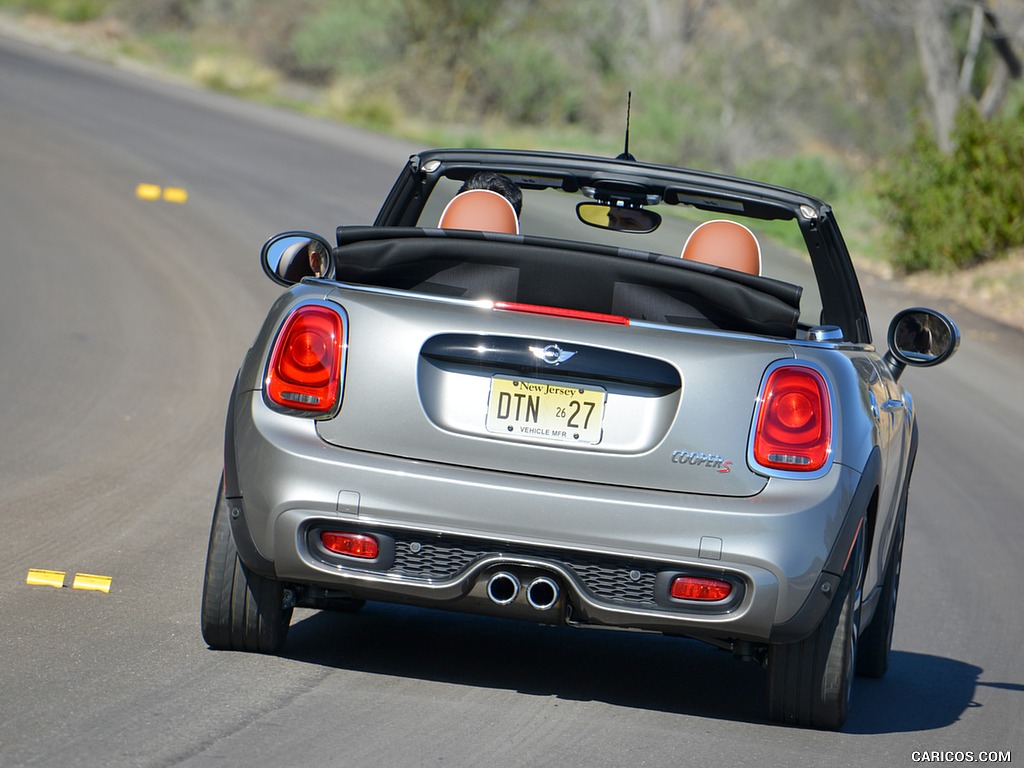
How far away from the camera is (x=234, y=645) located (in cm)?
505

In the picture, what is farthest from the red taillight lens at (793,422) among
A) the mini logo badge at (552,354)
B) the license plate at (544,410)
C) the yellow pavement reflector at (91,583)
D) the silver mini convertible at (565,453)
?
the yellow pavement reflector at (91,583)

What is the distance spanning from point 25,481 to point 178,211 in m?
11.1

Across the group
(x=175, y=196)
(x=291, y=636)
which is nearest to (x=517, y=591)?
(x=291, y=636)

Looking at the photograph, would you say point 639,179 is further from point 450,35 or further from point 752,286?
point 450,35

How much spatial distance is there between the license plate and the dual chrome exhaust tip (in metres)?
0.39

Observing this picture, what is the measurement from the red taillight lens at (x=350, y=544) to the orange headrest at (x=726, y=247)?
1627 millimetres

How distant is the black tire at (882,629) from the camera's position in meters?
5.80

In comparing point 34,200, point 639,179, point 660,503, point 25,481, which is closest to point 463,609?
point 660,503

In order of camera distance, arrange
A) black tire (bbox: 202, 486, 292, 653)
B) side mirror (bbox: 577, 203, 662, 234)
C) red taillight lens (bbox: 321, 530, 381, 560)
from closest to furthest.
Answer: red taillight lens (bbox: 321, 530, 381, 560), black tire (bbox: 202, 486, 292, 653), side mirror (bbox: 577, 203, 662, 234)

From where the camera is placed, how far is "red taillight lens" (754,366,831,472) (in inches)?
177

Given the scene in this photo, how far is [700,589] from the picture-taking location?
449 centimetres

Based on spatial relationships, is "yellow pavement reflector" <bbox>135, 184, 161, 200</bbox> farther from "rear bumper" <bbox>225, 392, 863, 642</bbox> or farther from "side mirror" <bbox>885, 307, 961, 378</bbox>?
"rear bumper" <bbox>225, 392, 863, 642</bbox>

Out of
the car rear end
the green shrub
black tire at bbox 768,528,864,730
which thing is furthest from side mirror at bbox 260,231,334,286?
the green shrub

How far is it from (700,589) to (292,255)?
72.3 inches
